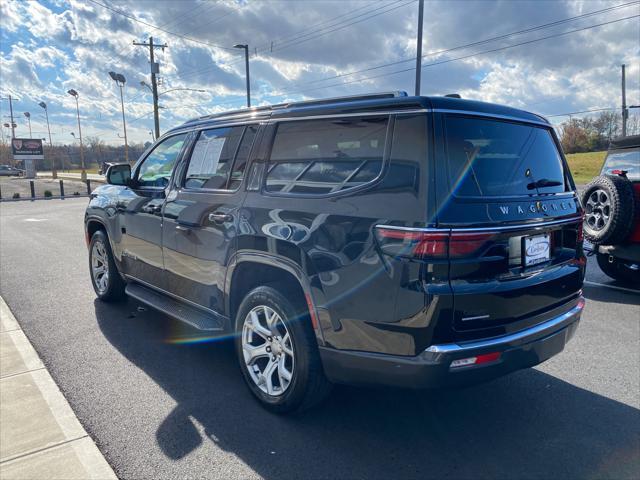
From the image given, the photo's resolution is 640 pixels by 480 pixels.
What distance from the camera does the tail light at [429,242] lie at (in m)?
2.36

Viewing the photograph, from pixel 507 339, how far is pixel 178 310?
8.78 ft

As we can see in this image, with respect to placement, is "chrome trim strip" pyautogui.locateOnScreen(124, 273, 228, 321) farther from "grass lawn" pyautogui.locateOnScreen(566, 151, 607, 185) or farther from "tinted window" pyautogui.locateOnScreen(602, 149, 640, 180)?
"grass lawn" pyautogui.locateOnScreen(566, 151, 607, 185)

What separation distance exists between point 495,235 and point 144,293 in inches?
135

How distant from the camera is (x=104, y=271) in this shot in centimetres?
566

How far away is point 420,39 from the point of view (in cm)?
1638

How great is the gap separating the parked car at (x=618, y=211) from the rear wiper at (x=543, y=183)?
3.22 meters

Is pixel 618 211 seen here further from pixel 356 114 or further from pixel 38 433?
pixel 38 433

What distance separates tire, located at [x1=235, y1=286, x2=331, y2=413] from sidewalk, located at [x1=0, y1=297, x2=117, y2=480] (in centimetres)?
103

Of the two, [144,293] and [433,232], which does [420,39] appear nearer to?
[144,293]

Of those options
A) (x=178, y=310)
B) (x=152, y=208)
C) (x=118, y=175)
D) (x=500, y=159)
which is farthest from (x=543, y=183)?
(x=118, y=175)

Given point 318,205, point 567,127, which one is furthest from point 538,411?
point 567,127

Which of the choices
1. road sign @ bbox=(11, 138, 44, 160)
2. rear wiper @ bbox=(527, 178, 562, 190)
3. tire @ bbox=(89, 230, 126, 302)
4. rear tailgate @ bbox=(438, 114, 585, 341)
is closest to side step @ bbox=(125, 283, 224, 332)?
tire @ bbox=(89, 230, 126, 302)

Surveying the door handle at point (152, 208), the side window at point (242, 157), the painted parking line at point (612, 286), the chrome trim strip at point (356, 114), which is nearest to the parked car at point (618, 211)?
the painted parking line at point (612, 286)

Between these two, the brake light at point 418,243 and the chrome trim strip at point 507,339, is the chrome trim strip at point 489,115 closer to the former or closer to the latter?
the brake light at point 418,243
